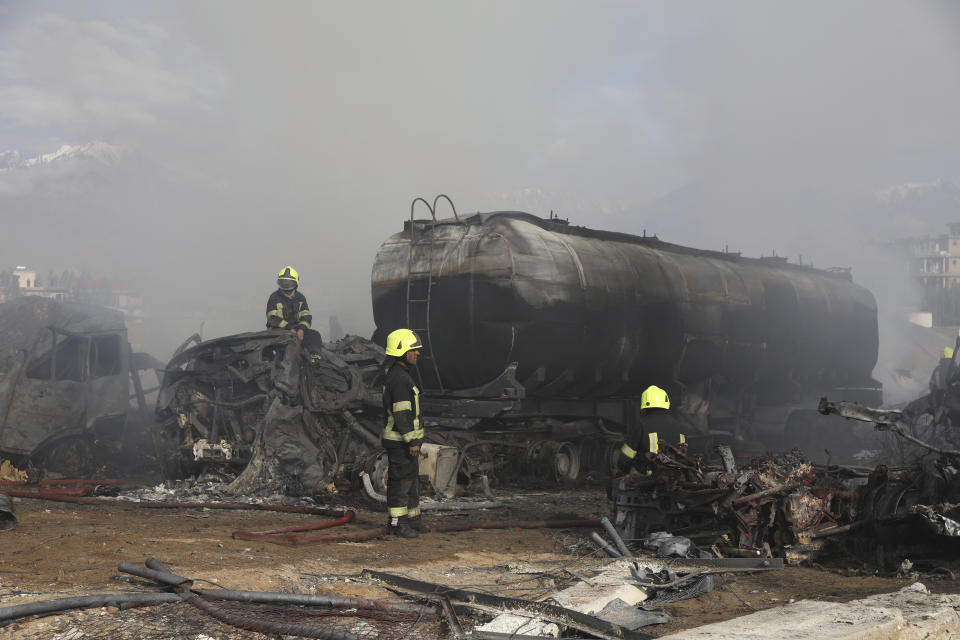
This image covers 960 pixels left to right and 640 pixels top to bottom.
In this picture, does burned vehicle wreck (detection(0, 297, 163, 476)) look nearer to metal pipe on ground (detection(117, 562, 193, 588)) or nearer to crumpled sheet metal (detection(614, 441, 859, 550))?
metal pipe on ground (detection(117, 562, 193, 588))

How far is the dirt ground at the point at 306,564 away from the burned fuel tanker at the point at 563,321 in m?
3.14

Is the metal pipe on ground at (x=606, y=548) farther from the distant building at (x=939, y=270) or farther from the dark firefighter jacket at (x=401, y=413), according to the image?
the distant building at (x=939, y=270)

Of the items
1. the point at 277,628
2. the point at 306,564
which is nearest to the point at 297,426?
the point at 306,564

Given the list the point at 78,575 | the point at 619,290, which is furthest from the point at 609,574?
the point at 619,290

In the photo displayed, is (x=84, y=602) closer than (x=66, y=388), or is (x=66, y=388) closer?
(x=84, y=602)

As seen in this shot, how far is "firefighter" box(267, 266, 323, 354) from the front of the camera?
11.0m

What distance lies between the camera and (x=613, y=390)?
12070 mm

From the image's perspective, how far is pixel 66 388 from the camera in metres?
10.9

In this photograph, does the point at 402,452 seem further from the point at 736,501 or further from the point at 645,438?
the point at 736,501

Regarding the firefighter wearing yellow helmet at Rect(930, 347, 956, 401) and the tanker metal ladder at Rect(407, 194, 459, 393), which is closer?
the tanker metal ladder at Rect(407, 194, 459, 393)

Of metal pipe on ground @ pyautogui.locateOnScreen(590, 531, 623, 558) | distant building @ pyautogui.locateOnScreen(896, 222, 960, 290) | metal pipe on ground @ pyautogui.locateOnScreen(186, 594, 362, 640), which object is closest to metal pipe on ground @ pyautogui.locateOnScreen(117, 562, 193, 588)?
metal pipe on ground @ pyautogui.locateOnScreen(186, 594, 362, 640)

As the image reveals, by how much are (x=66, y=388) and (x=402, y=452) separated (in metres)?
5.69

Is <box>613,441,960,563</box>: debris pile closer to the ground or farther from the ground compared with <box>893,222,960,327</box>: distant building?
closer to the ground

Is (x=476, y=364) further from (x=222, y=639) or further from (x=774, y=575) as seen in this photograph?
(x=222, y=639)
